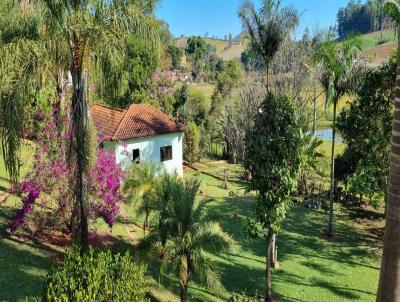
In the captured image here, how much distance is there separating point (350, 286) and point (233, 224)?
22.6ft

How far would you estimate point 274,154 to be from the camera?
10594 mm

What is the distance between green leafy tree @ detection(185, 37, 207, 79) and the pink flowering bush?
69.6 metres

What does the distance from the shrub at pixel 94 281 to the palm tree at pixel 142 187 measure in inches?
290

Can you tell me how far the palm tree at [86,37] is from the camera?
8.27 m

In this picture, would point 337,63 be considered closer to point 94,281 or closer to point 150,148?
point 150,148

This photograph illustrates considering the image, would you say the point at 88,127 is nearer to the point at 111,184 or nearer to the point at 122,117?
the point at 111,184

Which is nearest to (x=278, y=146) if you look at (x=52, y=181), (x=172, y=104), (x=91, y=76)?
(x=91, y=76)

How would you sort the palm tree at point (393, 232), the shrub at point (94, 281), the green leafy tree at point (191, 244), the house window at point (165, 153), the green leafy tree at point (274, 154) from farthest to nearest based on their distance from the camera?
the house window at point (165, 153) → the green leafy tree at point (274, 154) → the green leafy tree at point (191, 244) → the shrub at point (94, 281) → the palm tree at point (393, 232)

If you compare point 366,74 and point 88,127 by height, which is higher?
point 366,74

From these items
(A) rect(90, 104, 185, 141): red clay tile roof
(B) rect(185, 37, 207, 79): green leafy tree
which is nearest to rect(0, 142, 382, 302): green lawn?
(A) rect(90, 104, 185, 141): red clay tile roof

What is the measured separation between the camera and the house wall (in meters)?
23.9

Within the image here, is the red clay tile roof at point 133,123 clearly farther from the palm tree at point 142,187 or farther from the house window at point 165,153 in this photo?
the palm tree at point 142,187

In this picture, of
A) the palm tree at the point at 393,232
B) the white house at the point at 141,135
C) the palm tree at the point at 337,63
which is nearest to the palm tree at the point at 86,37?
the palm tree at the point at 393,232

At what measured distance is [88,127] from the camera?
9164 millimetres
